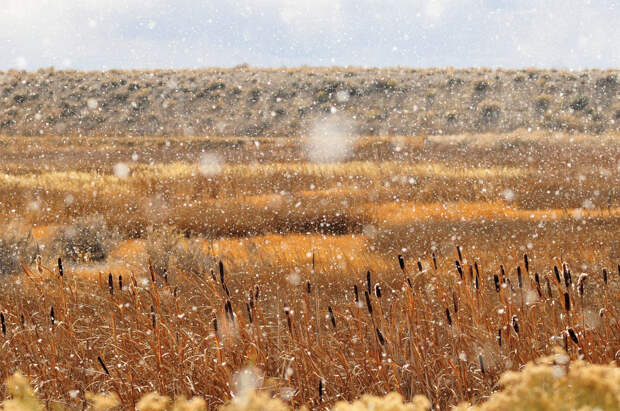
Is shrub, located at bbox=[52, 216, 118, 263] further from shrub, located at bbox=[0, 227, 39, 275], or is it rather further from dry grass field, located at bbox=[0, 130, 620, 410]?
shrub, located at bbox=[0, 227, 39, 275]

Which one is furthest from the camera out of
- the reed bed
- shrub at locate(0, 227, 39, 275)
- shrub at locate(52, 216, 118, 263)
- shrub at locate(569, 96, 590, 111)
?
shrub at locate(569, 96, 590, 111)

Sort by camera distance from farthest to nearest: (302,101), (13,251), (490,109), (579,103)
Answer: (302,101)
(490,109)
(579,103)
(13,251)

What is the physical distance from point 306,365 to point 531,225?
714 centimetres

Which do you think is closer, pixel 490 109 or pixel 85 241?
pixel 85 241

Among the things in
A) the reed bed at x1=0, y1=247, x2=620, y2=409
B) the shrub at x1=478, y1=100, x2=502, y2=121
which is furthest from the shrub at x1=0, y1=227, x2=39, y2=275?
the shrub at x1=478, y1=100, x2=502, y2=121

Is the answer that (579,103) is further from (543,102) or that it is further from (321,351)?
(321,351)

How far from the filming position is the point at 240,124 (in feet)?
128

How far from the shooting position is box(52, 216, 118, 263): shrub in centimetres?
982

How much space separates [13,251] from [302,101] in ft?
116

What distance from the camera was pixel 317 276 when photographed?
6.79 metres

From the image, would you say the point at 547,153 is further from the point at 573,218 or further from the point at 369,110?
the point at 369,110

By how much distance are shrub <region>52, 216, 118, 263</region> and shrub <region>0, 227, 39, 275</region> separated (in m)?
1.23

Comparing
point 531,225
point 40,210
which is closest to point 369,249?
point 531,225

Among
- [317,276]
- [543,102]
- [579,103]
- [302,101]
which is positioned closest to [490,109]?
[543,102]
